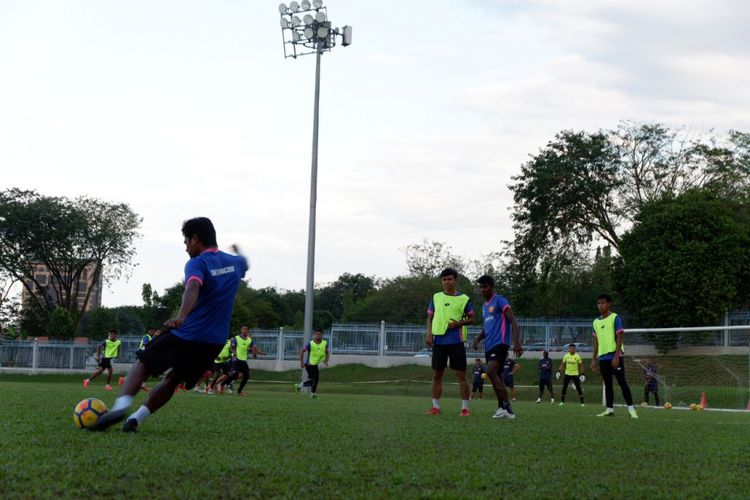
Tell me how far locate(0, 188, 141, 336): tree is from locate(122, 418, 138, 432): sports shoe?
60.5m

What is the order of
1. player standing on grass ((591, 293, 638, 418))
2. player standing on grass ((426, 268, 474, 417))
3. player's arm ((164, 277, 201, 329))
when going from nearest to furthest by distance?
1. player's arm ((164, 277, 201, 329))
2. player standing on grass ((426, 268, 474, 417))
3. player standing on grass ((591, 293, 638, 418))

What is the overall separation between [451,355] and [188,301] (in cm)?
676

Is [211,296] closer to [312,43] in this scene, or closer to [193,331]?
[193,331]

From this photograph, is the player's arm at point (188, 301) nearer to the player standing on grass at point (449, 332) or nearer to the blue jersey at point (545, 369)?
the player standing on grass at point (449, 332)

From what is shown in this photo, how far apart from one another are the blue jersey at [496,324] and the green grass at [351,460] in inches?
124

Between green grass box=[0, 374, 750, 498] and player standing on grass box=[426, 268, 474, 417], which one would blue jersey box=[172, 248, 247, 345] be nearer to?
green grass box=[0, 374, 750, 498]

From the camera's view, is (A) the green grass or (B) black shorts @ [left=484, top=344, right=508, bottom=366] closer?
(A) the green grass

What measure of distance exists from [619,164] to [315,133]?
23.4 meters

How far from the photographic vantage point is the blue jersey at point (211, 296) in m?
7.61

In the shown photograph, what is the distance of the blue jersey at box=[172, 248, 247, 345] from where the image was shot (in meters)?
7.61

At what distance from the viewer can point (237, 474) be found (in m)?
5.54

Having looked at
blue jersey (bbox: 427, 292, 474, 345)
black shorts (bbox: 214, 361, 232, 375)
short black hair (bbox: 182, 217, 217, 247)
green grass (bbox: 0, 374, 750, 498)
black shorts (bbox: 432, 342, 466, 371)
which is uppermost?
short black hair (bbox: 182, 217, 217, 247)

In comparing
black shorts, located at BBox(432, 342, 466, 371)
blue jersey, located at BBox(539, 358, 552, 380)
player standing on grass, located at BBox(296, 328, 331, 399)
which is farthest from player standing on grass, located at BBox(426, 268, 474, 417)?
blue jersey, located at BBox(539, 358, 552, 380)

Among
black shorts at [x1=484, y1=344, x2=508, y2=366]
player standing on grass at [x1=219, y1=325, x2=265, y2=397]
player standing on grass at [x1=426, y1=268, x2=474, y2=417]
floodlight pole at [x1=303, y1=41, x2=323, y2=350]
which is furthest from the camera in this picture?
floodlight pole at [x1=303, y1=41, x2=323, y2=350]
